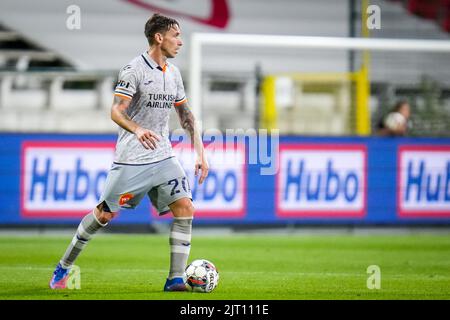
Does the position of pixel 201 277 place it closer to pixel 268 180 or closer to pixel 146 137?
pixel 146 137

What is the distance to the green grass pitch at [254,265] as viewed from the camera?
315 inches

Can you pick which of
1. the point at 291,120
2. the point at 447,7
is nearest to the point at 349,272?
the point at 291,120

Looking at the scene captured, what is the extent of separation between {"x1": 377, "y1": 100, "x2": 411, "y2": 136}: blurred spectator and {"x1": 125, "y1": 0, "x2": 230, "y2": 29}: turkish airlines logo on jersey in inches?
169

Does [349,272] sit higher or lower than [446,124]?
lower

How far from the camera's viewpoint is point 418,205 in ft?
50.0

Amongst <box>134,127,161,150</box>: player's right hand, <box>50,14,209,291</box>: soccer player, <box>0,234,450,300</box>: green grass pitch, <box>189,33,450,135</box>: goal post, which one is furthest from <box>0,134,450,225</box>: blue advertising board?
<box>134,127,161,150</box>: player's right hand

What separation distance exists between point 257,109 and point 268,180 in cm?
171

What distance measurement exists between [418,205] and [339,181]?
132 cm

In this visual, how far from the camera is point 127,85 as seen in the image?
25.2ft

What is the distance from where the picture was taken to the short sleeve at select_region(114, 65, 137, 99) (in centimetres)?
766

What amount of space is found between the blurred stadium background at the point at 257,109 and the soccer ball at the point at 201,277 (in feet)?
16.4

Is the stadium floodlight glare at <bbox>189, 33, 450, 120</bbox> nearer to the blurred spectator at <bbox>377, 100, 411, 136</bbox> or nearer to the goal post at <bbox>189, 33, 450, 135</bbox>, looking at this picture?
the goal post at <bbox>189, 33, 450, 135</bbox>

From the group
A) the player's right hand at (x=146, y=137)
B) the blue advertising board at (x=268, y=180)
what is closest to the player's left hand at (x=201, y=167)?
the player's right hand at (x=146, y=137)

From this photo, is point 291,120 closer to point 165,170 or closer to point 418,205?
point 418,205
